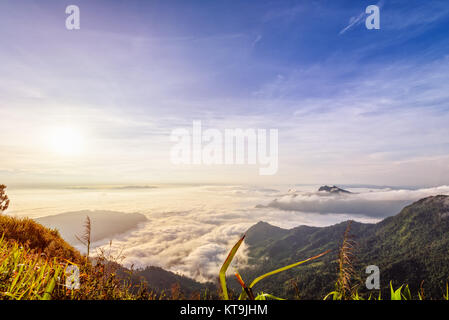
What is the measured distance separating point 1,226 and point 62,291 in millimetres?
9598

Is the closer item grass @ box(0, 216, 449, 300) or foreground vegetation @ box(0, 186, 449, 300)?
grass @ box(0, 216, 449, 300)

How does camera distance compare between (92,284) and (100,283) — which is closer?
(100,283)

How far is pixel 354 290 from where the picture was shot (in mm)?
3936

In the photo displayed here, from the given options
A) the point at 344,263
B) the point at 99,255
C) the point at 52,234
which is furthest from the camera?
the point at 52,234

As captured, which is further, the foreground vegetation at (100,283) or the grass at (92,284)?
the foreground vegetation at (100,283)

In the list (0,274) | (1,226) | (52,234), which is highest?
(0,274)
